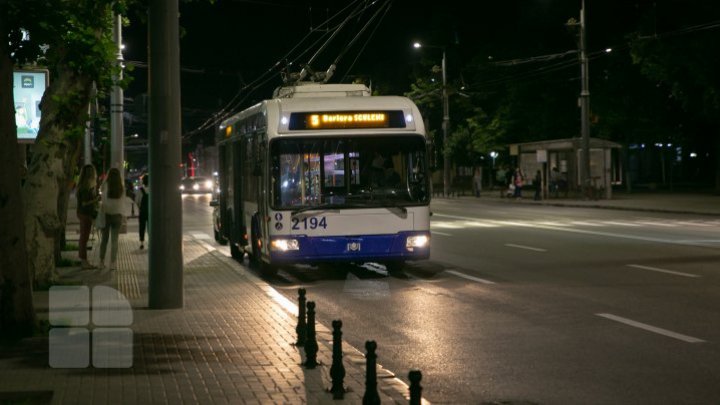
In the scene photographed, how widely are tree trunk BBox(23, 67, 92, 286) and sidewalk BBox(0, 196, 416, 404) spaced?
1.81 meters

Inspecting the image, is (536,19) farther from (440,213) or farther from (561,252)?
(561,252)

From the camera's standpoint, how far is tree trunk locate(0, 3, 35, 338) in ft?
34.2

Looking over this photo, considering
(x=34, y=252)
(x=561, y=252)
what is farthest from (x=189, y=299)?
(x=561, y=252)

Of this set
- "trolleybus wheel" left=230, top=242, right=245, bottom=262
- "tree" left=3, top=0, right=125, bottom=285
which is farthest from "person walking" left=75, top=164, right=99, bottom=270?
"trolleybus wheel" left=230, top=242, right=245, bottom=262

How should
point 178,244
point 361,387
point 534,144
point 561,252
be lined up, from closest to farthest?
point 361,387
point 178,244
point 561,252
point 534,144

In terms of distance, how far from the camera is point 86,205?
2031 centimetres

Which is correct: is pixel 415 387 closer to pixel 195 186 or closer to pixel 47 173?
pixel 47 173

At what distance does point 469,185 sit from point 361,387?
74804 mm

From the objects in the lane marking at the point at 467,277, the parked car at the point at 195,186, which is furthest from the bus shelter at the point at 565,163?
the parked car at the point at 195,186

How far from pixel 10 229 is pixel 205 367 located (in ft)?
9.48

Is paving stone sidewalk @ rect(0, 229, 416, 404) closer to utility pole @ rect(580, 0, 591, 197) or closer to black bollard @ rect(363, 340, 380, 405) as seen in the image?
black bollard @ rect(363, 340, 380, 405)

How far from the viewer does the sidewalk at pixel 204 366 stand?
25.6 ft

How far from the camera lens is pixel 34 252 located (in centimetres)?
1572

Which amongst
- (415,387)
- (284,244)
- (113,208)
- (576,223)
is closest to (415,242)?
(284,244)
